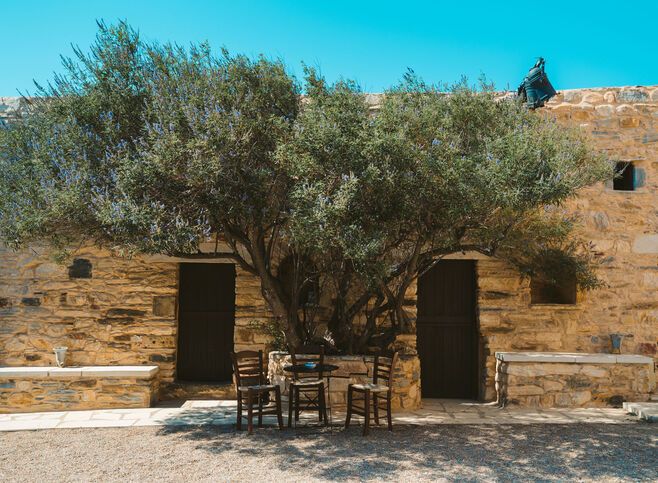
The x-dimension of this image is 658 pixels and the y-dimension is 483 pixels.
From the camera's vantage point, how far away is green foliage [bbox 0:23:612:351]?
212 inches

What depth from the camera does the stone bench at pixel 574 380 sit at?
7207 millimetres

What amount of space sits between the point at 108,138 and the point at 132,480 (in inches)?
129

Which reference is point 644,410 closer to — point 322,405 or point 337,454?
point 322,405

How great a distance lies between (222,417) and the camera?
259 inches

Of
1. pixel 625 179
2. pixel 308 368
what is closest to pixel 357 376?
pixel 308 368

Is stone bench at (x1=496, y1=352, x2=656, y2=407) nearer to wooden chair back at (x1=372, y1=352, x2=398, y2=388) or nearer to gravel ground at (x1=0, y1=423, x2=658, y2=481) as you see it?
gravel ground at (x1=0, y1=423, x2=658, y2=481)

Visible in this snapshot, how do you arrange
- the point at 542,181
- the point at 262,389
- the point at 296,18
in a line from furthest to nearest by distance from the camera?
the point at 296,18
the point at 262,389
the point at 542,181

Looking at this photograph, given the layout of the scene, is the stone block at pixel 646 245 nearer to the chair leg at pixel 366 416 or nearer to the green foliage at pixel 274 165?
the green foliage at pixel 274 165

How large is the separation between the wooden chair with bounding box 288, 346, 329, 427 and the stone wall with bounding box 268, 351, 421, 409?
20 cm

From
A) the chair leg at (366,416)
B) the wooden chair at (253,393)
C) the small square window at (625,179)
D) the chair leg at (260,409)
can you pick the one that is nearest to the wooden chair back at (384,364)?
the chair leg at (366,416)

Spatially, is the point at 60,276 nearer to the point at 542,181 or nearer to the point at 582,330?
the point at 542,181

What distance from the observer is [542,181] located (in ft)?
17.4

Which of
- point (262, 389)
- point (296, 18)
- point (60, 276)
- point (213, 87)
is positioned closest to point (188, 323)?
point (60, 276)

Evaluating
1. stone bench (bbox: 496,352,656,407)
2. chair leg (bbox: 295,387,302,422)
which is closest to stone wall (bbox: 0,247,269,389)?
chair leg (bbox: 295,387,302,422)
